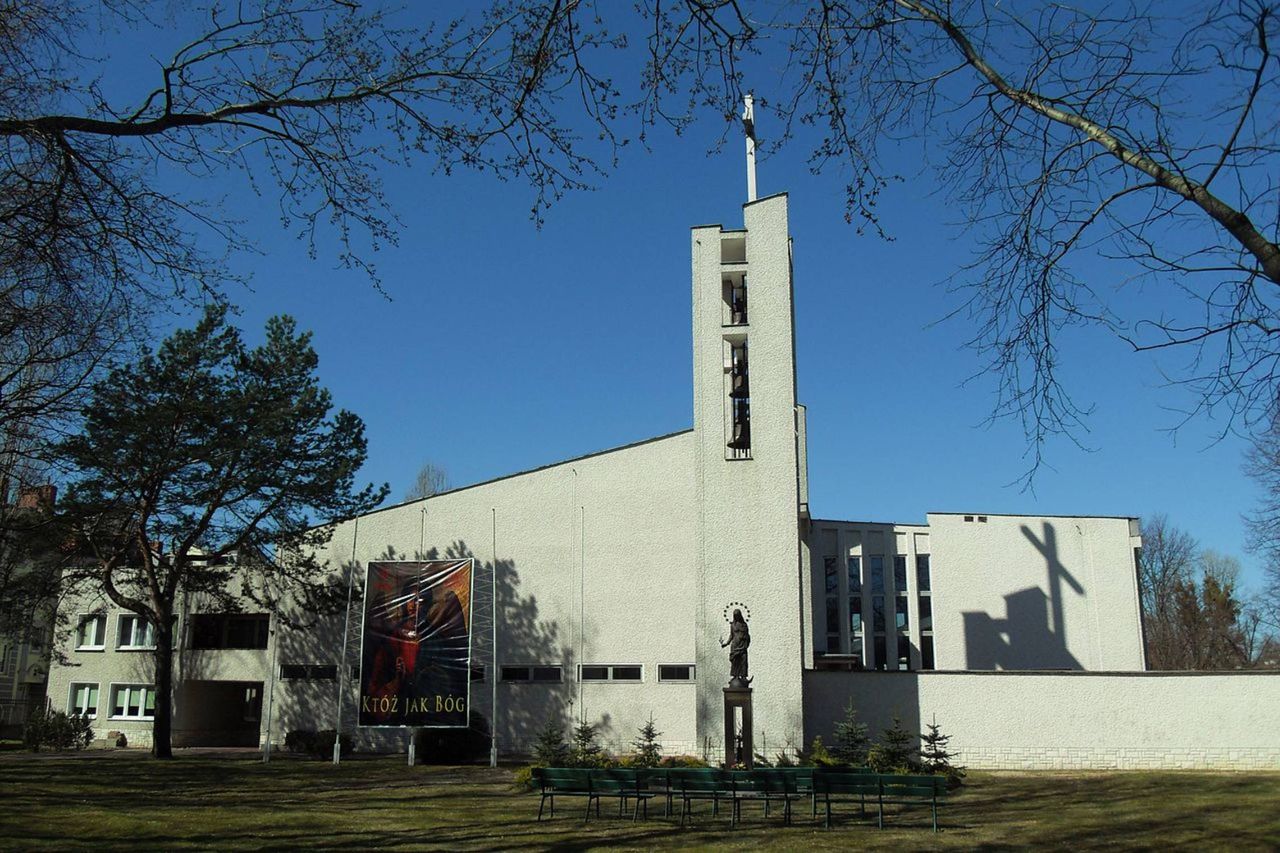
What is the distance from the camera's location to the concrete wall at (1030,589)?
96.4ft

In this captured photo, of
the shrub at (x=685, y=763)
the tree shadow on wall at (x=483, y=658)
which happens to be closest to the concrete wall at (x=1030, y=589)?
the tree shadow on wall at (x=483, y=658)

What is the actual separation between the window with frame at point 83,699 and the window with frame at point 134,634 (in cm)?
168

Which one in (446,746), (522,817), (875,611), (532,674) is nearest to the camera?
(522,817)

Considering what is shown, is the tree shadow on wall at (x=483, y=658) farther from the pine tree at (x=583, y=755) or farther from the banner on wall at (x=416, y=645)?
the pine tree at (x=583, y=755)

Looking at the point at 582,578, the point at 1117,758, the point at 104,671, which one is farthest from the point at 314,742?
the point at 1117,758

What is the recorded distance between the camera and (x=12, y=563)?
23.0 metres

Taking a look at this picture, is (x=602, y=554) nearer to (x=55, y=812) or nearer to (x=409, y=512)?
(x=409, y=512)

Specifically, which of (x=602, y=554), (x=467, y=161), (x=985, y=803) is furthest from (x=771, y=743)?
(x=467, y=161)

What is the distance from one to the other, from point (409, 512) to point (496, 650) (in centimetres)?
488

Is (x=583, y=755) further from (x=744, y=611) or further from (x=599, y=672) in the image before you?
(x=599, y=672)

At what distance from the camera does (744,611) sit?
21328 millimetres

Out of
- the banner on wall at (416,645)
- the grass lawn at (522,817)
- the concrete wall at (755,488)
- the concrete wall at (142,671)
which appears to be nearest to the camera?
the grass lawn at (522,817)

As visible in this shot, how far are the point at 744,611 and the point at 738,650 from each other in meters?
2.21

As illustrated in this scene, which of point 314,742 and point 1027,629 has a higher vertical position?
point 1027,629
